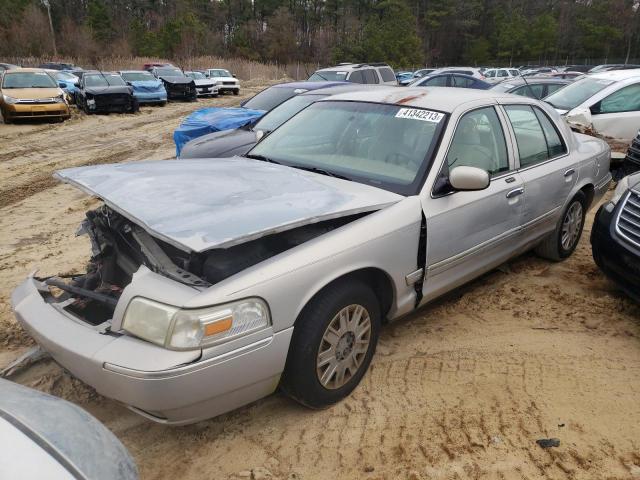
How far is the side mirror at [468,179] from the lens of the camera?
3.13 meters

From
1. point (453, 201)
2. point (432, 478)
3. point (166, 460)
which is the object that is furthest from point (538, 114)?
point (166, 460)

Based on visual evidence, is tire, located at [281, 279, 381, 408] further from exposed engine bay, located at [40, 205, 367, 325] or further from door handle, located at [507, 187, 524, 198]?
door handle, located at [507, 187, 524, 198]

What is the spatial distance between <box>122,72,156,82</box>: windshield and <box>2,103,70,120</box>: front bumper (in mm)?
6248

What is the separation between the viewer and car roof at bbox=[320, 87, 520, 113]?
12.1 feet

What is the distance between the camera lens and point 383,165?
3.44 meters

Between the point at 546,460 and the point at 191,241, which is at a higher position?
the point at 191,241

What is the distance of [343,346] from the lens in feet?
9.34

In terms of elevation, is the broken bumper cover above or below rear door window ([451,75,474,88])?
below

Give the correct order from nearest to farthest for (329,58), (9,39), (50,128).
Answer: (50,128) < (9,39) < (329,58)

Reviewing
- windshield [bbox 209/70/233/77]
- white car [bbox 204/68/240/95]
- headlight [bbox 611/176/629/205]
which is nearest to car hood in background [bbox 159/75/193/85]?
white car [bbox 204/68/240/95]

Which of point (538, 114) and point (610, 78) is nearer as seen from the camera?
point (538, 114)

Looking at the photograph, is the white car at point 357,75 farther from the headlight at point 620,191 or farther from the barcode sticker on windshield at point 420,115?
the barcode sticker on windshield at point 420,115

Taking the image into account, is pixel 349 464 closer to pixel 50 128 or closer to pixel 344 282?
pixel 344 282

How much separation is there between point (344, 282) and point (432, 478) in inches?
41.6
